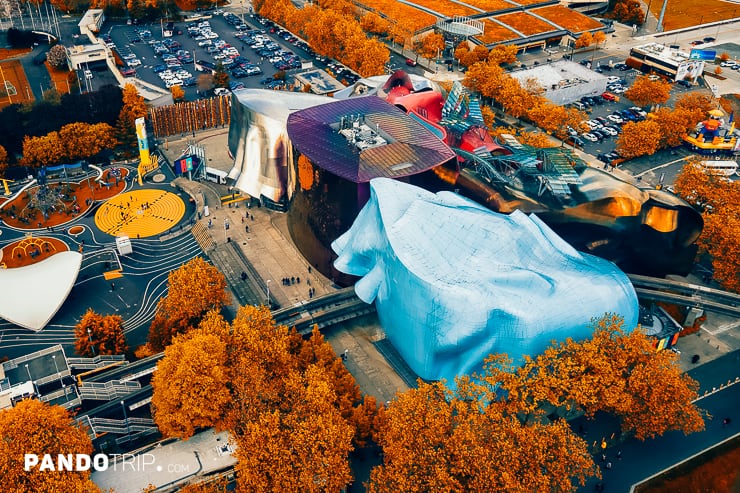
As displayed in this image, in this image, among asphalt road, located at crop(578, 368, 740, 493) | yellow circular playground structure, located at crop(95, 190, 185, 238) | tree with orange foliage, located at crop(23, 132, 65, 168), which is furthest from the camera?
tree with orange foliage, located at crop(23, 132, 65, 168)

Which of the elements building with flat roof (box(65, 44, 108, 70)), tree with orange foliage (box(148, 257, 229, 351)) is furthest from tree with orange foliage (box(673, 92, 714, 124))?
building with flat roof (box(65, 44, 108, 70))

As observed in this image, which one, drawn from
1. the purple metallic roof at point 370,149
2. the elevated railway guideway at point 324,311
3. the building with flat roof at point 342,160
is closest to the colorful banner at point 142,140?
the purple metallic roof at point 370,149

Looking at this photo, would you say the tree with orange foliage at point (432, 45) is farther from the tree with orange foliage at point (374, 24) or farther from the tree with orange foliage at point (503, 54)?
the tree with orange foliage at point (374, 24)

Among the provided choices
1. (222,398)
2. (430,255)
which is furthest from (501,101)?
(222,398)

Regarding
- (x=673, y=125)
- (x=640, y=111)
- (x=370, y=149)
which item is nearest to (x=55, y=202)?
(x=370, y=149)

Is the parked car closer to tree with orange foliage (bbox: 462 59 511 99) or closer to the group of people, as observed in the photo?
tree with orange foliage (bbox: 462 59 511 99)

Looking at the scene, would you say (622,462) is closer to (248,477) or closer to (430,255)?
(430,255)
